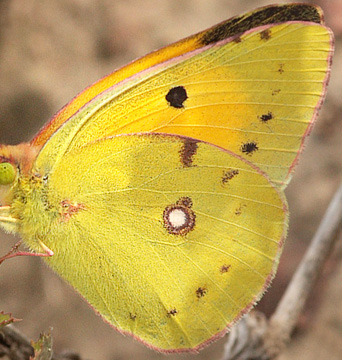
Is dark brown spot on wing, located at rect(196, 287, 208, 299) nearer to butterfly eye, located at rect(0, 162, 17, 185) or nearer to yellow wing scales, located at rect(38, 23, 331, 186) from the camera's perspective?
yellow wing scales, located at rect(38, 23, 331, 186)

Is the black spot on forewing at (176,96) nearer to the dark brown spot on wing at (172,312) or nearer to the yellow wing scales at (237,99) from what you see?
the yellow wing scales at (237,99)

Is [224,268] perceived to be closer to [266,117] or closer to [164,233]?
[164,233]

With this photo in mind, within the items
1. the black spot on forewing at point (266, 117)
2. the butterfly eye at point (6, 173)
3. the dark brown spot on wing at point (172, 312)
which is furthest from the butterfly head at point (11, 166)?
the black spot on forewing at point (266, 117)

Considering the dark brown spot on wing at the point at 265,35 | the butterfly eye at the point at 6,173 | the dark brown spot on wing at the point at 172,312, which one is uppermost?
the dark brown spot on wing at the point at 265,35

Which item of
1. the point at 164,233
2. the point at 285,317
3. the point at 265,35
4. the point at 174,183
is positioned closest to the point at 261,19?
the point at 265,35

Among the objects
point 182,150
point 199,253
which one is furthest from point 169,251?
point 182,150

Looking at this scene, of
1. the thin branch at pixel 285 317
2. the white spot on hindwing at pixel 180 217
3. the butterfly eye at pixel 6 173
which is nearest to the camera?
the butterfly eye at pixel 6 173

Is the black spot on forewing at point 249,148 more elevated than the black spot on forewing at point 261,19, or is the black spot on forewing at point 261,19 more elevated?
the black spot on forewing at point 261,19

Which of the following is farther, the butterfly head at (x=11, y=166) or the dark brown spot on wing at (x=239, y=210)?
the dark brown spot on wing at (x=239, y=210)
